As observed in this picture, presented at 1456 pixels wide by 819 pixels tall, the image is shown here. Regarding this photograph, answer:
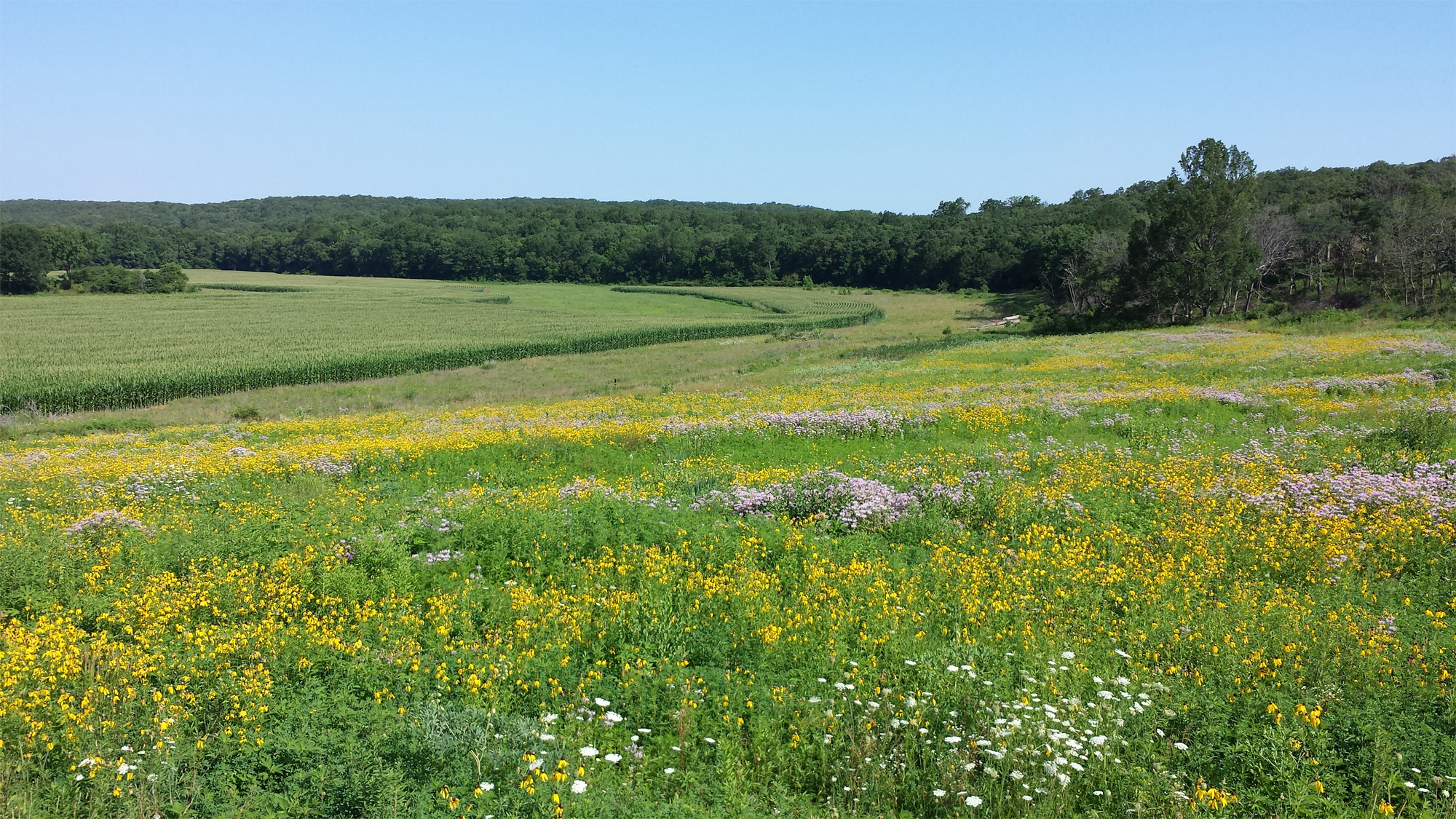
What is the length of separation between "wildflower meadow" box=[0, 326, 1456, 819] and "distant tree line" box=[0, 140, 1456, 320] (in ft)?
152

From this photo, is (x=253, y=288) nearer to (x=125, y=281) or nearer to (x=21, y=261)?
(x=125, y=281)

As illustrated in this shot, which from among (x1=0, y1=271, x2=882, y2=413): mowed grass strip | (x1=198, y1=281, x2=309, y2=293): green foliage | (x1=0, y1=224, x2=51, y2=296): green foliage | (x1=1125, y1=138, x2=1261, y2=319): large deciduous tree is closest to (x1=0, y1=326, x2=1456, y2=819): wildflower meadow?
(x1=0, y1=271, x2=882, y2=413): mowed grass strip

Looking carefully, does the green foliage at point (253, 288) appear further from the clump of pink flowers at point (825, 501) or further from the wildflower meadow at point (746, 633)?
the clump of pink flowers at point (825, 501)

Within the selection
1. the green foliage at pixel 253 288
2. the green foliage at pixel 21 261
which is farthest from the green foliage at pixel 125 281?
the green foliage at pixel 21 261

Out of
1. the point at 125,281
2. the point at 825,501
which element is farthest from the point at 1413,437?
the point at 125,281

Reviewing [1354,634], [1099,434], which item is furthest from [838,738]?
[1099,434]

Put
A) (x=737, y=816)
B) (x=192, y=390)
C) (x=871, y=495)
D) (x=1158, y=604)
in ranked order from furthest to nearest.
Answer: (x=192, y=390), (x=871, y=495), (x=1158, y=604), (x=737, y=816)

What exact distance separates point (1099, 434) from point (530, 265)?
484 feet

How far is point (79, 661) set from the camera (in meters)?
6.58

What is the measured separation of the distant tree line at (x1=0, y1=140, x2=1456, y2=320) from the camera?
54.6 metres

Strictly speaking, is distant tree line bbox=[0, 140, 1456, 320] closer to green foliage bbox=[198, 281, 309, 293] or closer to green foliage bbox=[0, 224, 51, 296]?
green foliage bbox=[0, 224, 51, 296]

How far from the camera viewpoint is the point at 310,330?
65.2 metres

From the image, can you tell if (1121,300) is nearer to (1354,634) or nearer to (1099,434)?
(1099,434)

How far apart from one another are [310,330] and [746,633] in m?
68.4
